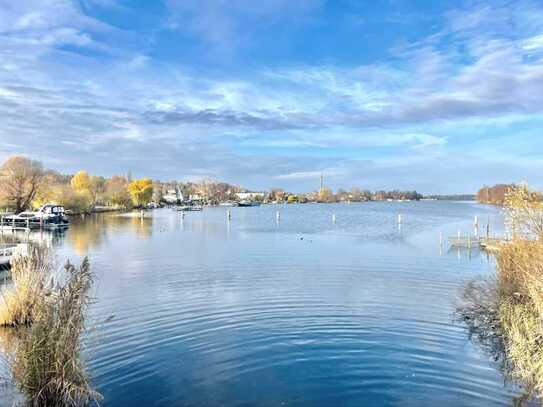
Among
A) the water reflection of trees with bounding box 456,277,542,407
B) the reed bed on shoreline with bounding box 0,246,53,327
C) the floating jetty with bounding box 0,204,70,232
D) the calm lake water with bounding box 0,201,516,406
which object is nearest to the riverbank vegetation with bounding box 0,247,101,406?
the calm lake water with bounding box 0,201,516,406

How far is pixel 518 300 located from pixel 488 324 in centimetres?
138

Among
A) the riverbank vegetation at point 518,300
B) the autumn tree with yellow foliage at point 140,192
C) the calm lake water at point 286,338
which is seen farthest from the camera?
the autumn tree with yellow foliage at point 140,192

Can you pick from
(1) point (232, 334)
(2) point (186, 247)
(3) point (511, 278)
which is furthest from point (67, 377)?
(2) point (186, 247)

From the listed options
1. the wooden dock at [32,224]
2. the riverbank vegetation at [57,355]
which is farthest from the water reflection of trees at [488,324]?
the wooden dock at [32,224]

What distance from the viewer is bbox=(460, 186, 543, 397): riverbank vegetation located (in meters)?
10.7

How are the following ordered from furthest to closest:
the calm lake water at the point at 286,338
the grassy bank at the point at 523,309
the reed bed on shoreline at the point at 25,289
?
1. the reed bed on shoreline at the point at 25,289
2. the grassy bank at the point at 523,309
3. the calm lake water at the point at 286,338

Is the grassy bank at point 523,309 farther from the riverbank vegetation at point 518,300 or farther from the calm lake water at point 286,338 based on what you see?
the calm lake water at point 286,338

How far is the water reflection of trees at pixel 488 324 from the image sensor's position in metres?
10.5

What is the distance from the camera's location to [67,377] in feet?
29.4

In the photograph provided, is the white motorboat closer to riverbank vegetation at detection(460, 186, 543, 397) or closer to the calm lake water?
the calm lake water

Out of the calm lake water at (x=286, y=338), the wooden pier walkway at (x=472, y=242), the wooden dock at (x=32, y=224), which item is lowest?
the calm lake water at (x=286, y=338)

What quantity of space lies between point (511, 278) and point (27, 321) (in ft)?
53.8

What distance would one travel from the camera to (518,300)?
15016mm

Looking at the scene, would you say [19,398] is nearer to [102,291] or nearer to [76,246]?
[102,291]
